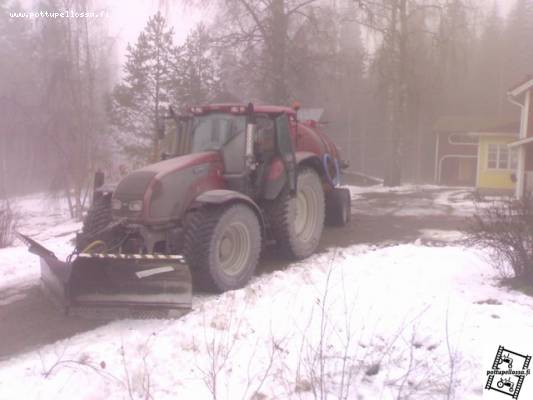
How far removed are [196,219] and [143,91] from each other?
73.1ft

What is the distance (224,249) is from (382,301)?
6.59 ft

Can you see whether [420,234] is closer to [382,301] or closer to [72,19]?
[382,301]

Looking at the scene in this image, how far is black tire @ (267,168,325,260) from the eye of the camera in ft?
23.5

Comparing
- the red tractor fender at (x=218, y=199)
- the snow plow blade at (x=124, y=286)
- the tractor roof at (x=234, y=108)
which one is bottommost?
the snow plow blade at (x=124, y=286)

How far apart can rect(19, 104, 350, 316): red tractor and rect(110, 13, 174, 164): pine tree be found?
60.4 feet

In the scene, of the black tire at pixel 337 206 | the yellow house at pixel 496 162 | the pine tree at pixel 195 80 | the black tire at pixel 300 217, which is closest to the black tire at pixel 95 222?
the black tire at pixel 300 217

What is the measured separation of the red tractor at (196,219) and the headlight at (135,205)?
1cm

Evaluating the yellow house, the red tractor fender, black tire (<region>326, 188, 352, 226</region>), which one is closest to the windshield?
the red tractor fender

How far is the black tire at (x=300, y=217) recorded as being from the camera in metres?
7.17

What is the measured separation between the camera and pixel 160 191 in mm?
5805

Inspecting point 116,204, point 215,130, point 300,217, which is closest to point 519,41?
point 300,217

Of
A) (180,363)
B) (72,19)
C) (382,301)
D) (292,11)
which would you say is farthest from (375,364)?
(72,19)

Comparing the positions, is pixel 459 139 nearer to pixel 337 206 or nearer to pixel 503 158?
pixel 503 158

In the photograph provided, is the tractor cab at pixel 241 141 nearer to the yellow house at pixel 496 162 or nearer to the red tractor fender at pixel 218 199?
the red tractor fender at pixel 218 199
